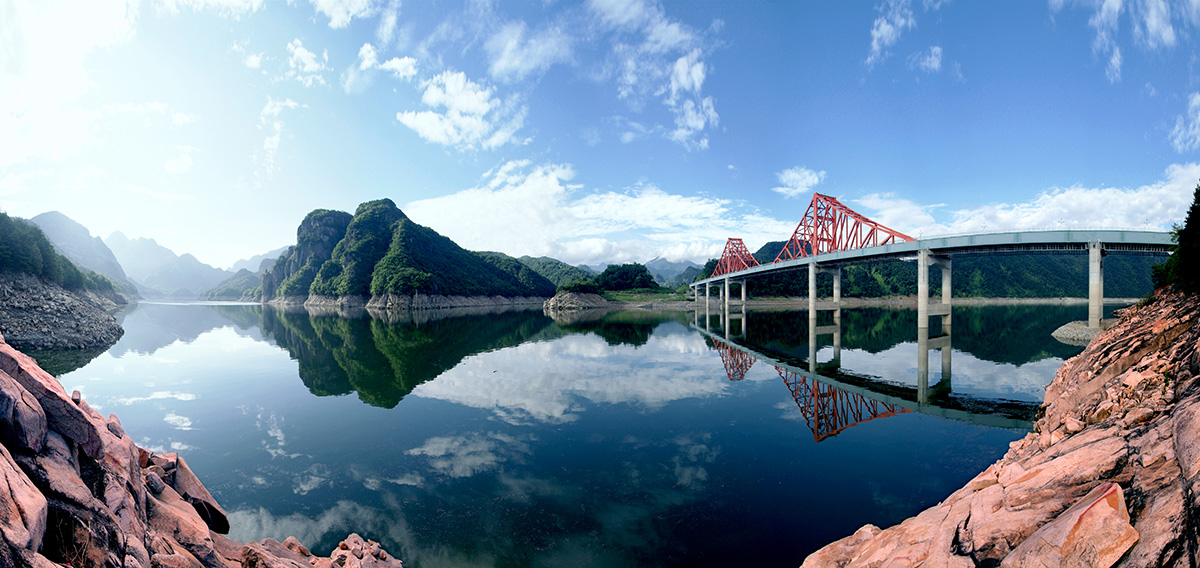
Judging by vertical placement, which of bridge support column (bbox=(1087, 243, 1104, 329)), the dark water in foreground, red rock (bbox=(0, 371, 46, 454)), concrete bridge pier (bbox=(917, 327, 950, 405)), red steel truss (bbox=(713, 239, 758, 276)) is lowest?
the dark water in foreground

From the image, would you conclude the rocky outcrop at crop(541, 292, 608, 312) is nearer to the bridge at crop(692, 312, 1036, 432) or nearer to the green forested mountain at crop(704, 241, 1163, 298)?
the green forested mountain at crop(704, 241, 1163, 298)

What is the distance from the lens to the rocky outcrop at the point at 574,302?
117000mm

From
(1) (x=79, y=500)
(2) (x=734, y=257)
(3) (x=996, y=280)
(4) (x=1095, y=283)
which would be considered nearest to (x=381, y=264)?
(2) (x=734, y=257)

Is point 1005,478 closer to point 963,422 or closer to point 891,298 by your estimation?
point 963,422

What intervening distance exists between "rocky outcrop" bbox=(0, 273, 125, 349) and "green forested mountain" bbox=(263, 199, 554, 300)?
73601 millimetres

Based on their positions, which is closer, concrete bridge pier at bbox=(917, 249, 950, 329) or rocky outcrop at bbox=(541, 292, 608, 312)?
concrete bridge pier at bbox=(917, 249, 950, 329)

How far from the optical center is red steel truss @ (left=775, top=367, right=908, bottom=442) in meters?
15.3

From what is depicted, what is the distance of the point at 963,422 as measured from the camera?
1534 cm

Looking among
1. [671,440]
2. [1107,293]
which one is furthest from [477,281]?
[1107,293]

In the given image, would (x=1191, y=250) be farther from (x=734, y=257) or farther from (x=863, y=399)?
(x=734, y=257)

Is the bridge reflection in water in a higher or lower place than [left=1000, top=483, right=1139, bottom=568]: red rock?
lower

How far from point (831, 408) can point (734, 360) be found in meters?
12.0

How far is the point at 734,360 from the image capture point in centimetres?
2941

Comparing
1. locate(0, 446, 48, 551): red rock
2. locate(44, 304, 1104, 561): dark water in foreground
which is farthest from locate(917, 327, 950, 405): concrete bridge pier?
locate(0, 446, 48, 551): red rock
